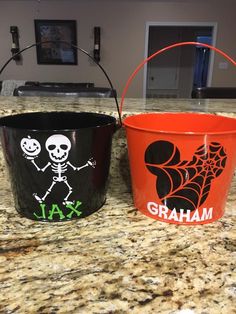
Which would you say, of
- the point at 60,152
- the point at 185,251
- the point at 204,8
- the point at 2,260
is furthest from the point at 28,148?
the point at 204,8

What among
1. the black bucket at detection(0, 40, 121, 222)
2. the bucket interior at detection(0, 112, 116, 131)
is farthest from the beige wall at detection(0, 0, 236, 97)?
the black bucket at detection(0, 40, 121, 222)

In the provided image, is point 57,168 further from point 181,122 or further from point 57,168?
point 181,122

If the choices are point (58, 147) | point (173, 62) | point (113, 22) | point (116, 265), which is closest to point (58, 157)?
point (58, 147)

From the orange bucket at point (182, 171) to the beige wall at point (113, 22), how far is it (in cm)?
509

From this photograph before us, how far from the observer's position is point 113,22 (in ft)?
16.6

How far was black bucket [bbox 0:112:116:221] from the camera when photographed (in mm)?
387

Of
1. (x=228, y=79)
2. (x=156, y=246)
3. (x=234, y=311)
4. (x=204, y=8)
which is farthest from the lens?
(x=228, y=79)

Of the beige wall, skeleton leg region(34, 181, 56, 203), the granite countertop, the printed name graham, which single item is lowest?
the granite countertop

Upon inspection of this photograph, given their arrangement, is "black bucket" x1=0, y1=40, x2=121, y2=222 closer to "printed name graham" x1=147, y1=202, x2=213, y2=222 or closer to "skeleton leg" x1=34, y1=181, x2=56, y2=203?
"skeleton leg" x1=34, y1=181, x2=56, y2=203

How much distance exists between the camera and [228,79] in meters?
5.36

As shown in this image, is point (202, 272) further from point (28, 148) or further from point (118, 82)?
point (118, 82)

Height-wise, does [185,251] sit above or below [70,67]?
below

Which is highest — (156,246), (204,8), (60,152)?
(204,8)

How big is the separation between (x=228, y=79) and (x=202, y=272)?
5.66m
